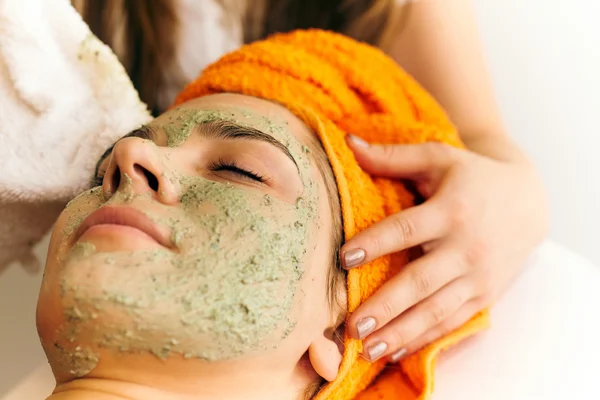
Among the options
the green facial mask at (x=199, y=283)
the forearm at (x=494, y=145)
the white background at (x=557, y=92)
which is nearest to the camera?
the green facial mask at (x=199, y=283)

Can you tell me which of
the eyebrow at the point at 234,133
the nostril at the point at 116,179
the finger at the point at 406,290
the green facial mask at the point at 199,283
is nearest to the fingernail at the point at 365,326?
the finger at the point at 406,290

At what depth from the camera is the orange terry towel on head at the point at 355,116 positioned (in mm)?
678

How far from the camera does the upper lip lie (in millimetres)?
529

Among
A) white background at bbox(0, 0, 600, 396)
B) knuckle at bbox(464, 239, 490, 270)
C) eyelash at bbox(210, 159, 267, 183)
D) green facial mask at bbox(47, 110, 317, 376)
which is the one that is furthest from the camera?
white background at bbox(0, 0, 600, 396)

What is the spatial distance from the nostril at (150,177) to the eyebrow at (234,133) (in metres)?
0.10

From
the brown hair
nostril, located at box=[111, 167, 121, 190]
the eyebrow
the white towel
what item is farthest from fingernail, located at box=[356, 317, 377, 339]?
the brown hair

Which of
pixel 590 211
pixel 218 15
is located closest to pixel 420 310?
pixel 218 15

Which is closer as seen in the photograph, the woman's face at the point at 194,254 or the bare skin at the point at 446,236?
the woman's face at the point at 194,254

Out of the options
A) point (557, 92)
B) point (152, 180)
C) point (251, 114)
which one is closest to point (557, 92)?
point (557, 92)

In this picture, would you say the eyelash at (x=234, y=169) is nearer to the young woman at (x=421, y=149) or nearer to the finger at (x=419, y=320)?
the young woman at (x=421, y=149)

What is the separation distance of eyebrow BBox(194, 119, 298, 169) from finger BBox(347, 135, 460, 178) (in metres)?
0.14

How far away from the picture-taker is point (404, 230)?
67 centimetres

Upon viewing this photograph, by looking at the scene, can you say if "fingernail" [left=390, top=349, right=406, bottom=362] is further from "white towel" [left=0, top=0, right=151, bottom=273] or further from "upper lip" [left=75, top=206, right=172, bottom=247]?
"white towel" [left=0, top=0, right=151, bottom=273]

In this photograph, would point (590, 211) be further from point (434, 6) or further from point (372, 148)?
point (372, 148)
